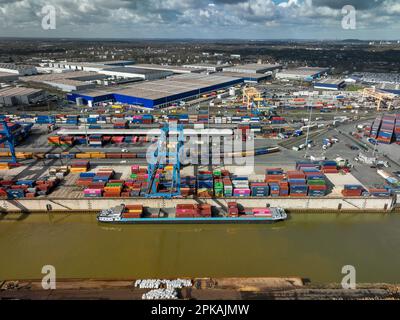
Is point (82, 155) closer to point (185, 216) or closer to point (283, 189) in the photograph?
point (185, 216)

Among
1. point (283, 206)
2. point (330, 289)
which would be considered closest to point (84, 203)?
point (283, 206)

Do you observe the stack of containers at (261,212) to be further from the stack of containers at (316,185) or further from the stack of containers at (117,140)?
the stack of containers at (117,140)

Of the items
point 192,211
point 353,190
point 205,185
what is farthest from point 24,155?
point 353,190

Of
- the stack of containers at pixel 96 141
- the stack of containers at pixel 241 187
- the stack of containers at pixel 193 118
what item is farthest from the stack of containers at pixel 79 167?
the stack of containers at pixel 193 118

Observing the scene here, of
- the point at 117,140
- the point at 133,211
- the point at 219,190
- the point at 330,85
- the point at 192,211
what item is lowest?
the point at 133,211

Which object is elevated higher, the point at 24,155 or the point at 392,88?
the point at 392,88
